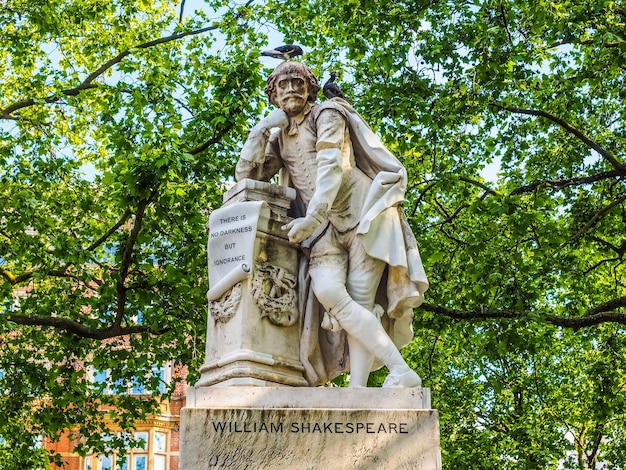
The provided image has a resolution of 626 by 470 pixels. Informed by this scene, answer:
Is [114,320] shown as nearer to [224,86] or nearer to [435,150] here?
[224,86]

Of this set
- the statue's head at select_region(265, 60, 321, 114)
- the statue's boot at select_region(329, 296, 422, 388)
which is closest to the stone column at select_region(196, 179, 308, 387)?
the statue's boot at select_region(329, 296, 422, 388)

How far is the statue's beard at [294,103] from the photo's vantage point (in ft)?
23.4

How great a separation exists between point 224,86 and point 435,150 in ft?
11.3

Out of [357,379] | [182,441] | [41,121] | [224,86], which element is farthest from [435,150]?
[182,441]

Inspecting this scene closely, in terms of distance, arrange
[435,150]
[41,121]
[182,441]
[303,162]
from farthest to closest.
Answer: [41,121]
[435,150]
[303,162]
[182,441]

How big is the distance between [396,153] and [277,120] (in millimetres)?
8788

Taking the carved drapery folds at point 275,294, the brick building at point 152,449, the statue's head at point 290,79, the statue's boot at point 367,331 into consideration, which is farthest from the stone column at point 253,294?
the brick building at point 152,449

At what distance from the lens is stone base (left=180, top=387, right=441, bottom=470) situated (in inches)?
235

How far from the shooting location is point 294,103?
7148 mm

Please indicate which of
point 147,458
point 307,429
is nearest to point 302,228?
point 307,429

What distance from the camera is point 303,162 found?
720 centimetres

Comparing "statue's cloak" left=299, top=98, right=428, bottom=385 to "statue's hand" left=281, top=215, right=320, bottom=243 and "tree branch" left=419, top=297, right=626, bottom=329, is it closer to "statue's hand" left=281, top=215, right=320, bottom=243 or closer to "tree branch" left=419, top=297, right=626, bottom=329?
"statue's hand" left=281, top=215, right=320, bottom=243

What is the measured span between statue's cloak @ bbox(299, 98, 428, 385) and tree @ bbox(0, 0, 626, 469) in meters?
6.54

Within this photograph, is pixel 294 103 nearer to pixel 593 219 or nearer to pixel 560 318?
pixel 560 318
